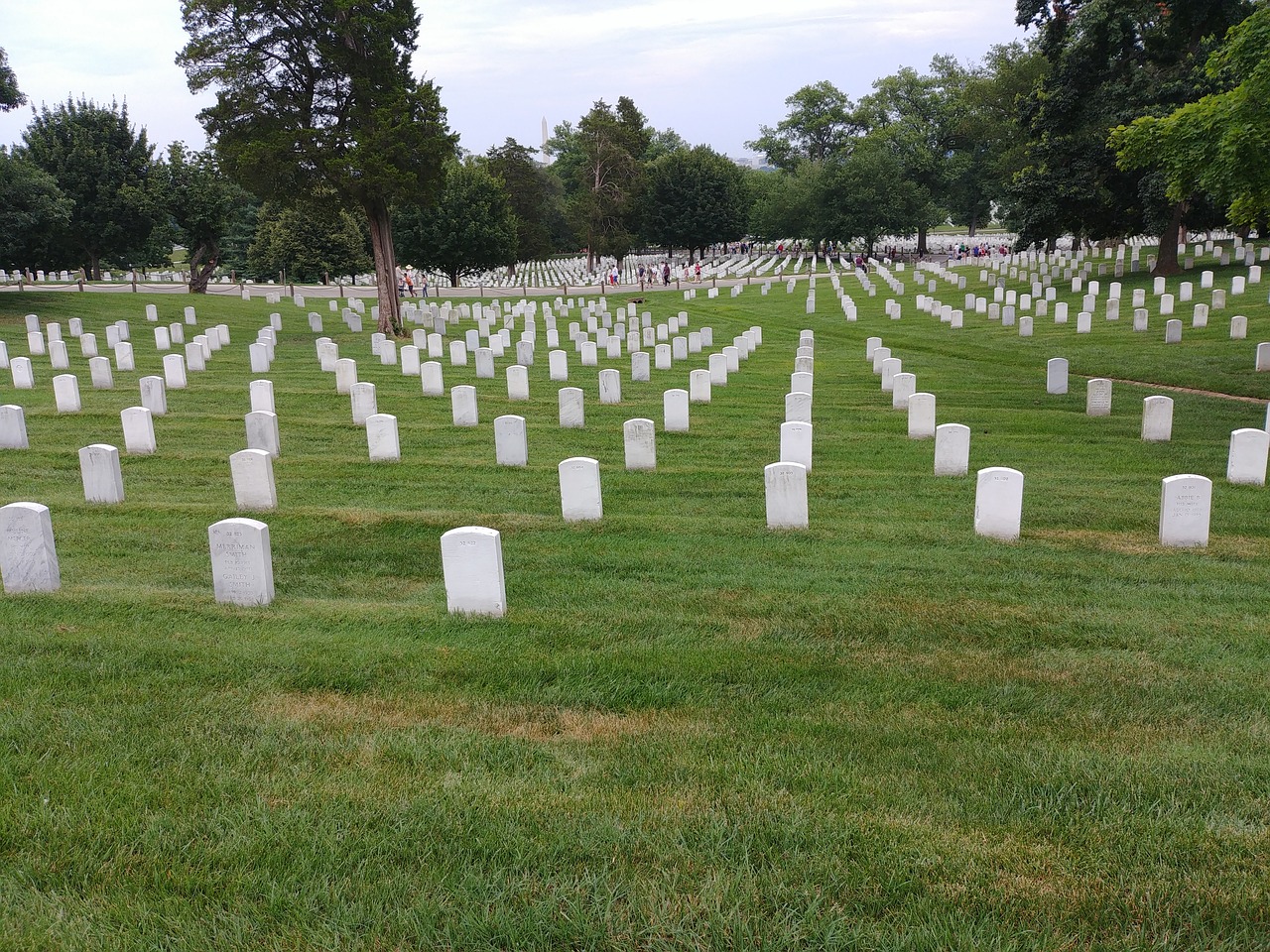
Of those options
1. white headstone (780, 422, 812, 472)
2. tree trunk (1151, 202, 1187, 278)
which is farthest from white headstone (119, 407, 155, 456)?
tree trunk (1151, 202, 1187, 278)

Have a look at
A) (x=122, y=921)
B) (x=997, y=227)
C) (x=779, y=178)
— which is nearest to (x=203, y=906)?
→ (x=122, y=921)

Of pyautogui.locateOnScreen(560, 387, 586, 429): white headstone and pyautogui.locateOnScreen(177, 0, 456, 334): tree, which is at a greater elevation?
pyautogui.locateOnScreen(177, 0, 456, 334): tree

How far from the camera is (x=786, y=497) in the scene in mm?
10344

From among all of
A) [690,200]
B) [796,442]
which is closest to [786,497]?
[796,442]

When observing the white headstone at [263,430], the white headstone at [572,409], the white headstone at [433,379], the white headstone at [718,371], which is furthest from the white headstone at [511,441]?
the white headstone at [718,371]

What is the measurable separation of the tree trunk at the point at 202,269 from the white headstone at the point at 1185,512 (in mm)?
44208

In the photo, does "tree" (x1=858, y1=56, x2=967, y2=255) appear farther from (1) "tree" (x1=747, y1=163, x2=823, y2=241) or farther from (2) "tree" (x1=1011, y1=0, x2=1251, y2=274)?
(2) "tree" (x1=1011, y1=0, x2=1251, y2=274)

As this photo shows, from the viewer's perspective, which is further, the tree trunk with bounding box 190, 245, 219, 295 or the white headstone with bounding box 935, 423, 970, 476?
the tree trunk with bounding box 190, 245, 219, 295

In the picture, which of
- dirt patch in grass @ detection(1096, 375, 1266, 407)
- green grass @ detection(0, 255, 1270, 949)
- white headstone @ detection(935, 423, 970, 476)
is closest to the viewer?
green grass @ detection(0, 255, 1270, 949)

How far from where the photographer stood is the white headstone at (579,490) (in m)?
10.5

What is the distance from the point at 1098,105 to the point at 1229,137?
26.6 metres

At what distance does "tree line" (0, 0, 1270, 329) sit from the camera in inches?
1075

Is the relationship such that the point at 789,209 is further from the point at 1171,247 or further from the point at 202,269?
the point at 202,269

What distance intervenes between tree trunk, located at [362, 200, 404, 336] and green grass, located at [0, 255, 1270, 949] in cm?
1997
